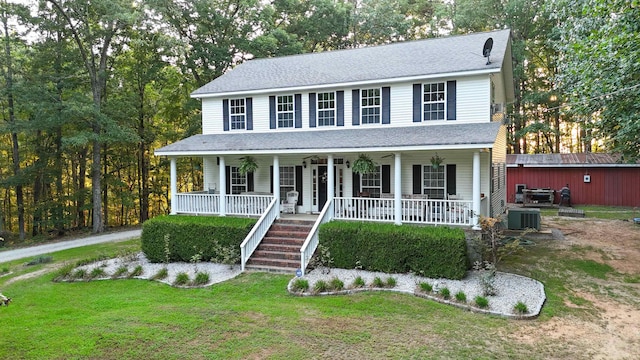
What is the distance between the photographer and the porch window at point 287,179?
1538 centimetres

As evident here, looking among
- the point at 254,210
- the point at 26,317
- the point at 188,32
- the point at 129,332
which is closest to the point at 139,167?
the point at 188,32

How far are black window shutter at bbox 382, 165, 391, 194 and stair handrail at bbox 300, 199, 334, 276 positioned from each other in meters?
2.45

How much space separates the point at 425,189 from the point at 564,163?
560 inches

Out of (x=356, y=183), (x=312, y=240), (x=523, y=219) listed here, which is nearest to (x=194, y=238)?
(x=312, y=240)

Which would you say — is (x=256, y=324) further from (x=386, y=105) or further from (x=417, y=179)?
(x=386, y=105)

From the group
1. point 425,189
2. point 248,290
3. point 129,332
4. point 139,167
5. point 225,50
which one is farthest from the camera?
point 139,167

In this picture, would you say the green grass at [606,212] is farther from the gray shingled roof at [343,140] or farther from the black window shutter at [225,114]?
the black window shutter at [225,114]

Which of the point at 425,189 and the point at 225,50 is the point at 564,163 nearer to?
the point at 425,189

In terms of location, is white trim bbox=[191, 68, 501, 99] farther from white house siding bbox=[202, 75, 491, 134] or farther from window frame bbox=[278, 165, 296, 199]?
window frame bbox=[278, 165, 296, 199]

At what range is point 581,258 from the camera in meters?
11.3

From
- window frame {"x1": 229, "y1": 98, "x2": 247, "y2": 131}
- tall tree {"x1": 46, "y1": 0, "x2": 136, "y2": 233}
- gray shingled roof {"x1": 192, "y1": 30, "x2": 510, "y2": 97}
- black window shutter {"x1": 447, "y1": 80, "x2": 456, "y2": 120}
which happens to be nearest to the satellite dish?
gray shingled roof {"x1": 192, "y1": 30, "x2": 510, "y2": 97}

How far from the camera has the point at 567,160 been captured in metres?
22.8

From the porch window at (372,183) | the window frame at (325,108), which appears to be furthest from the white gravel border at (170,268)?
the window frame at (325,108)

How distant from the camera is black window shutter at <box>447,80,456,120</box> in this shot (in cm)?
1291
